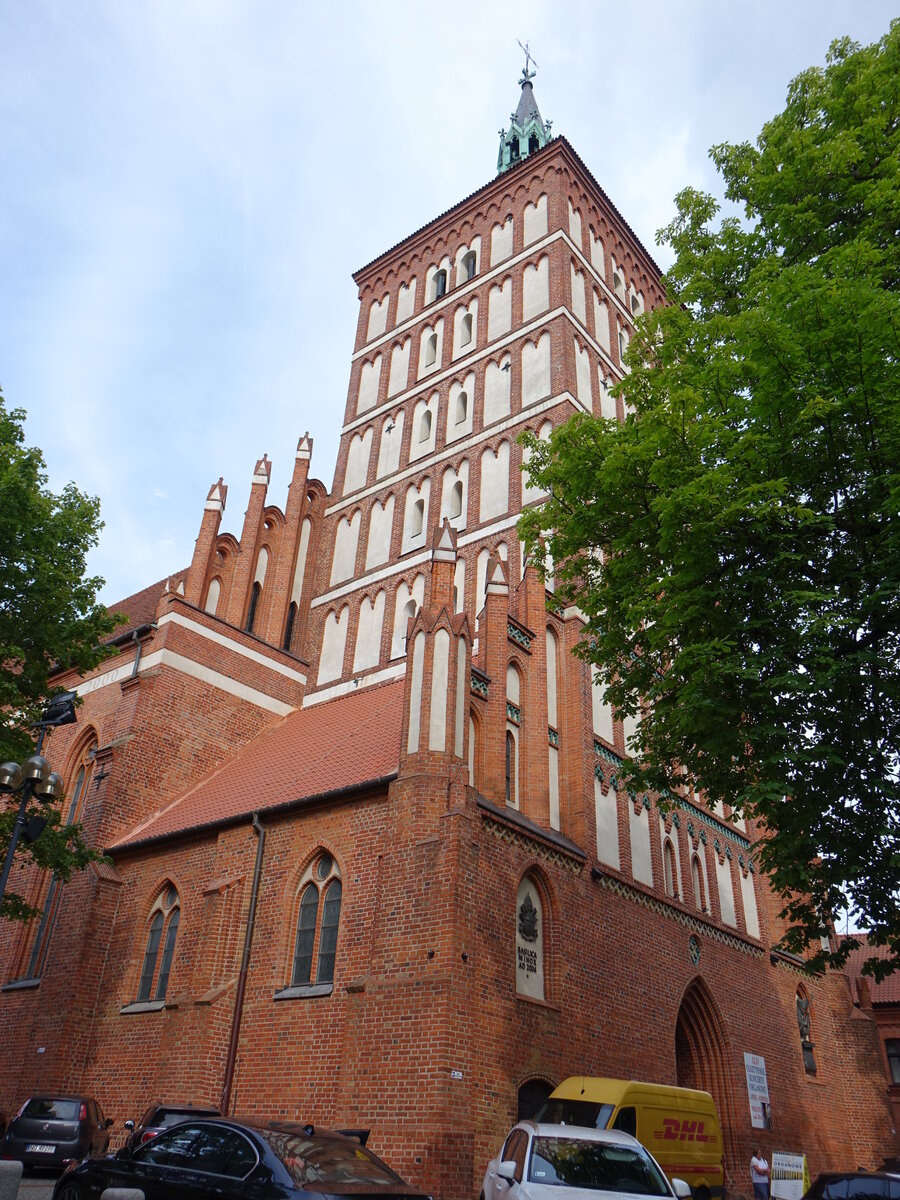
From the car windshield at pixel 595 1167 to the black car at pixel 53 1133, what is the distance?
23.7ft

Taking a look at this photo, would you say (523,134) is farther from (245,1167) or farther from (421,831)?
(245,1167)

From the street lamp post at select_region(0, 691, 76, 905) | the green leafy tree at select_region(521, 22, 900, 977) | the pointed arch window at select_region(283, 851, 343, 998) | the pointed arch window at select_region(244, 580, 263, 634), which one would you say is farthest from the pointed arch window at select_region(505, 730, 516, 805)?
the pointed arch window at select_region(244, 580, 263, 634)

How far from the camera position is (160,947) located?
16859 millimetres

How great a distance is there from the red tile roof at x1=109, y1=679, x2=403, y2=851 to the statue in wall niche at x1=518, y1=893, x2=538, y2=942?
2.84 meters

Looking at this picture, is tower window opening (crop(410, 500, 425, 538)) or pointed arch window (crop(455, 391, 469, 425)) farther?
pointed arch window (crop(455, 391, 469, 425))

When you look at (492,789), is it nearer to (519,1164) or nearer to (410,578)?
(519,1164)

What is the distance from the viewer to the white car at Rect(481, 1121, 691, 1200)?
749 centimetres

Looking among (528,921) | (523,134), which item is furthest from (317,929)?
(523,134)

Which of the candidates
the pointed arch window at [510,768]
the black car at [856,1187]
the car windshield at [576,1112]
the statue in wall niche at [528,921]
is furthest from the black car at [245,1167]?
the pointed arch window at [510,768]

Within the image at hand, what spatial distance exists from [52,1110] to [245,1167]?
7.57 m

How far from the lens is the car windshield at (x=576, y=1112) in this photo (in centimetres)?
1133

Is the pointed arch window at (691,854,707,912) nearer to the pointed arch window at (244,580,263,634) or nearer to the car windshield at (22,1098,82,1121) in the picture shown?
the car windshield at (22,1098,82,1121)

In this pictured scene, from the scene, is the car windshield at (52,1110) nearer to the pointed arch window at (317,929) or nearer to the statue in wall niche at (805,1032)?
the pointed arch window at (317,929)

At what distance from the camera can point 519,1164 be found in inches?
317
